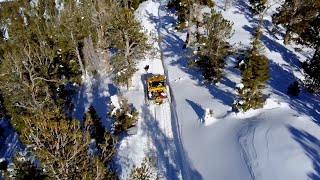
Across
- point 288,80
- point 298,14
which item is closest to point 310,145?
point 288,80

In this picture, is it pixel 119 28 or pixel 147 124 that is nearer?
pixel 147 124

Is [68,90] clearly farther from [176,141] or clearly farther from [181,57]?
[176,141]

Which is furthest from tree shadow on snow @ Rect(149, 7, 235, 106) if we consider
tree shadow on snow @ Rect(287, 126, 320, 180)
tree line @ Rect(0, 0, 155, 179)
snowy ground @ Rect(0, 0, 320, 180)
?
tree shadow on snow @ Rect(287, 126, 320, 180)

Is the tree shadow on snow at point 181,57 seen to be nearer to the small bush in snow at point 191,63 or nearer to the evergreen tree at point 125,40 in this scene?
the small bush in snow at point 191,63

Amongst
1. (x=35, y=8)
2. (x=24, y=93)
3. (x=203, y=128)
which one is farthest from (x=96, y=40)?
(x=35, y=8)

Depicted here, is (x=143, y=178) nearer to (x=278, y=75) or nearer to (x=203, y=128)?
(x=203, y=128)

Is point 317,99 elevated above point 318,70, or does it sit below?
below

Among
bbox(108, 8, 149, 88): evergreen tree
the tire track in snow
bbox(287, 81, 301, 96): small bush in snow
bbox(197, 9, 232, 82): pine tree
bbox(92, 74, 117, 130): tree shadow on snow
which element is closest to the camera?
the tire track in snow

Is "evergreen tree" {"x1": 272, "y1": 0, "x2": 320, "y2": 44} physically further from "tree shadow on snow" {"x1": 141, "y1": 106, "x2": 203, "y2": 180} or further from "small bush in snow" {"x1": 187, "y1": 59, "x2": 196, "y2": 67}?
"tree shadow on snow" {"x1": 141, "y1": 106, "x2": 203, "y2": 180}
